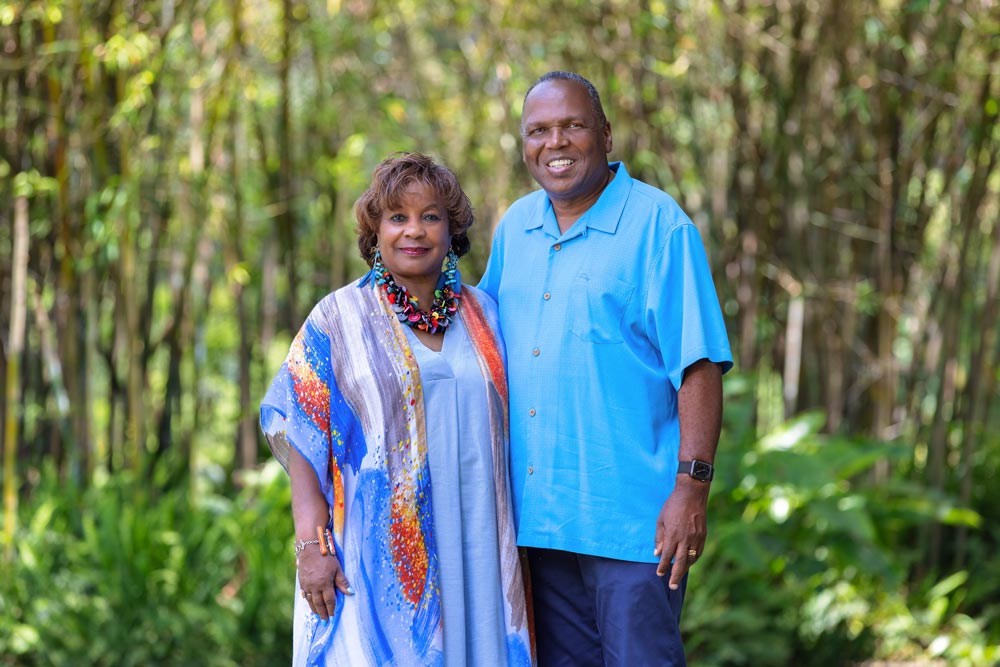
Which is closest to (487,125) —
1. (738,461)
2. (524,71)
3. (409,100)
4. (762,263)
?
(409,100)

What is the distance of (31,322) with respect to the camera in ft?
14.4

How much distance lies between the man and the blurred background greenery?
64.3 inches

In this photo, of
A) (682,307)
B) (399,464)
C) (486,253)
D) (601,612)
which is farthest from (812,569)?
(399,464)

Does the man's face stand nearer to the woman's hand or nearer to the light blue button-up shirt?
the light blue button-up shirt

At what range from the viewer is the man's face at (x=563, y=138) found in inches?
80.5

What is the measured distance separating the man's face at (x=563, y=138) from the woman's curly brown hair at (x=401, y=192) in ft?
0.51

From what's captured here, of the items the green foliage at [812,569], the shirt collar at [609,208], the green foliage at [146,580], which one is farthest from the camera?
the green foliage at [812,569]

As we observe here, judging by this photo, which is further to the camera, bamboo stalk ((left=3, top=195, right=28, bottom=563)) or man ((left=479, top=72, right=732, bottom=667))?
bamboo stalk ((left=3, top=195, right=28, bottom=563))

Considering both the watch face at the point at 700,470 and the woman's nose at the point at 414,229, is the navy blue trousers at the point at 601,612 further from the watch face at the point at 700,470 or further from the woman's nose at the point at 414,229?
the woman's nose at the point at 414,229

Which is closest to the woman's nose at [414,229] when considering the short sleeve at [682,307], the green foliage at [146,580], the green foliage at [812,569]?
the short sleeve at [682,307]

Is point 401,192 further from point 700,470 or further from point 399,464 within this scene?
point 700,470

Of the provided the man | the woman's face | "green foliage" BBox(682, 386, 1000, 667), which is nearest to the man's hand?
the man

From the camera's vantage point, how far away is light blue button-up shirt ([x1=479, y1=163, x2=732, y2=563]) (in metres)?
2.00

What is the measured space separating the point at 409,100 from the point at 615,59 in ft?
3.85
